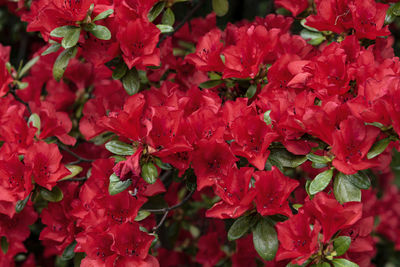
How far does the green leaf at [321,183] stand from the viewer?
120 centimetres

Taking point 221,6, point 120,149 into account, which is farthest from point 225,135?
point 221,6

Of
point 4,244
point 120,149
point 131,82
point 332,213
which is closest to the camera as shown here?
point 332,213

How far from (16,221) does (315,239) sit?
3.62 ft

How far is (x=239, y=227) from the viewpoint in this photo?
127 centimetres

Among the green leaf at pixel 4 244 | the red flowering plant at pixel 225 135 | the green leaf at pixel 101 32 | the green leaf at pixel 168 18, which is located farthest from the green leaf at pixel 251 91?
the green leaf at pixel 4 244

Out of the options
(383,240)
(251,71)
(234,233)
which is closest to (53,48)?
(251,71)

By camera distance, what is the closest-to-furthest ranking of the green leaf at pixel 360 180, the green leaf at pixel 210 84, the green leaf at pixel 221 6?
the green leaf at pixel 360 180, the green leaf at pixel 210 84, the green leaf at pixel 221 6

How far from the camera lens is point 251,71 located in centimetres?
145

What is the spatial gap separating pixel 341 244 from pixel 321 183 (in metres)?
0.16

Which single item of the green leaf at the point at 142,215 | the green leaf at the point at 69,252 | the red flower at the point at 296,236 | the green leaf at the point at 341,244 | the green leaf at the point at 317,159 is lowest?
the green leaf at the point at 69,252

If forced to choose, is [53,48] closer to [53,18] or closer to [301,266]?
[53,18]

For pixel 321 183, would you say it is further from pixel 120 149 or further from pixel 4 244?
pixel 4 244

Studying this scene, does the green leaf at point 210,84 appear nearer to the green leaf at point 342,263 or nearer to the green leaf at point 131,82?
the green leaf at point 131,82

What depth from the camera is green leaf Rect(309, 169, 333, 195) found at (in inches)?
47.4
